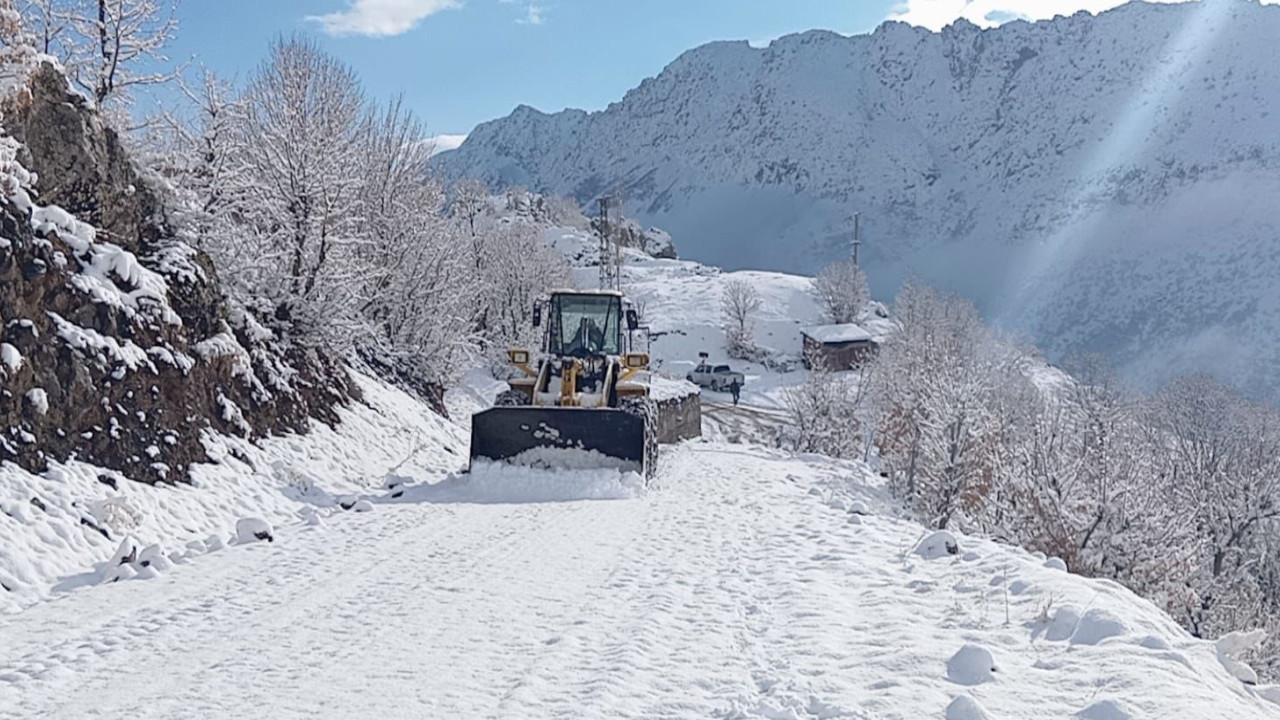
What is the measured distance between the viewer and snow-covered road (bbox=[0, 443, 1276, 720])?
467 cm

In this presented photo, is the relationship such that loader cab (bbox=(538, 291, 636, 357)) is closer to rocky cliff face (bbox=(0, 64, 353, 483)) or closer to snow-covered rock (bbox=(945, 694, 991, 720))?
rocky cliff face (bbox=(0, 64, 353, 483))

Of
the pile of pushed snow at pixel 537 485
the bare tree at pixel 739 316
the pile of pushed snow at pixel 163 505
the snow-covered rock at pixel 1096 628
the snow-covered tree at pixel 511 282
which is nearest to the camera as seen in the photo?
the snow-covered rock at pixel 1096 628

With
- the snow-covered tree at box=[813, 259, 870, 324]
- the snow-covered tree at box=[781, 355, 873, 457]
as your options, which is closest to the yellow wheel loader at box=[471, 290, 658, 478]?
the snow-covered tree at box=[781, 355, 873, 457]

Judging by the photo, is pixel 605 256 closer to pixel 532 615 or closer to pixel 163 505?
pixel 163 505

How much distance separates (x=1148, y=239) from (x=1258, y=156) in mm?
28043

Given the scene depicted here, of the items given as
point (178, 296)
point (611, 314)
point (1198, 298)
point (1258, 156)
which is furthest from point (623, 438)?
point (1258, 156)

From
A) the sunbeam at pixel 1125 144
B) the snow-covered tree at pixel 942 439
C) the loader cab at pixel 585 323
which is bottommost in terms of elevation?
the snow-covered tree at pixel 942 439

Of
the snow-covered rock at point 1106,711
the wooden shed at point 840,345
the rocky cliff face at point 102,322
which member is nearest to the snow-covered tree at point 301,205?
the rocky cliff face at point 102,322

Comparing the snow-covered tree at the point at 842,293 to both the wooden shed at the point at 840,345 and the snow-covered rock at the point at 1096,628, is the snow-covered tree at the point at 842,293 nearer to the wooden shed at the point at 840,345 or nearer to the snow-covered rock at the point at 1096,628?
the wooden shed at the point at 840,345

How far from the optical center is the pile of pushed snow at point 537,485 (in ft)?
41.9

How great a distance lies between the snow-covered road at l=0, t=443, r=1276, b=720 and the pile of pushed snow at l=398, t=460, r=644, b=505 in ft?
10.5

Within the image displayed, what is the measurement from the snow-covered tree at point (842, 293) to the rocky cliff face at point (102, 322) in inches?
2899

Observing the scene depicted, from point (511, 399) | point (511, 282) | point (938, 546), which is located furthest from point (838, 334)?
point (938, 546)

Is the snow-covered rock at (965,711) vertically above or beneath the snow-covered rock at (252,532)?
above
